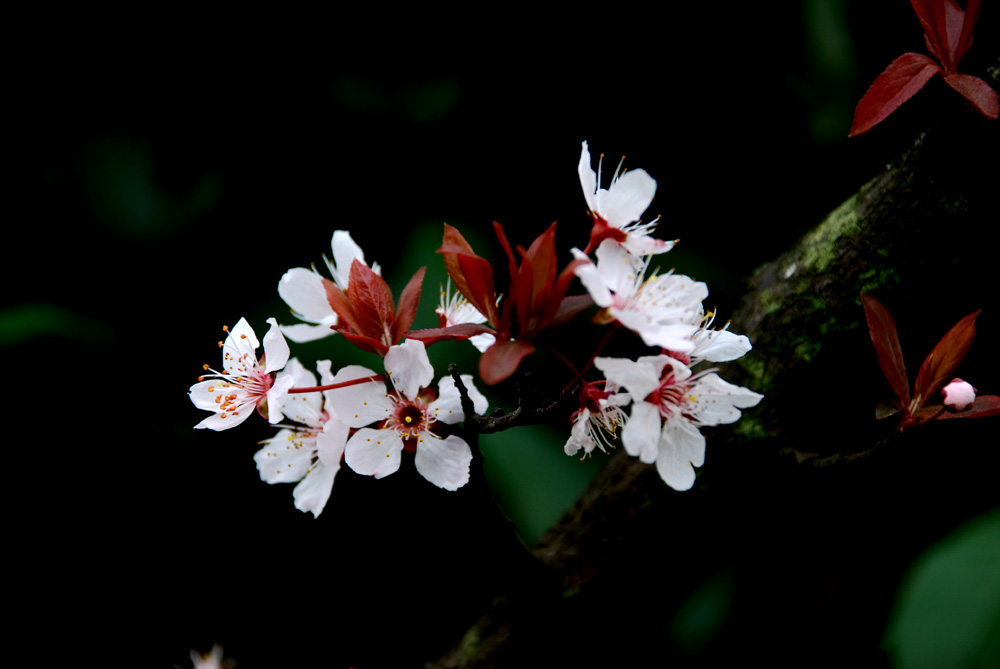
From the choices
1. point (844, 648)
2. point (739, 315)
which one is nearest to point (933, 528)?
point (844, 648)

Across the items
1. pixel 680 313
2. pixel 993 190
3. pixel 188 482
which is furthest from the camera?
pixel 188 482

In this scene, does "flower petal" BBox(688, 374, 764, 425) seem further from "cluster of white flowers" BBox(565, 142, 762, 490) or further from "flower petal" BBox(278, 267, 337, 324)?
"flower petal" BBox(278, 267, 337, 324)

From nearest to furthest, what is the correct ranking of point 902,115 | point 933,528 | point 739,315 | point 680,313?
1. point 680,313
2. point 739,315
3. point 933,528
4. point 902,115

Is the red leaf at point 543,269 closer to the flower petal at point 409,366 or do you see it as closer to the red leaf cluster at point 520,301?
the red leaf cluster at point 520,301

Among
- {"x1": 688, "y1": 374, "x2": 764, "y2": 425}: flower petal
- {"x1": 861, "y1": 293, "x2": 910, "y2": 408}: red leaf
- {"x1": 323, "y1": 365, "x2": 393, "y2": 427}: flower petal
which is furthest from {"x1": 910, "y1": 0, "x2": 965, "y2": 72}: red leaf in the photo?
{"x1": 323, "y1": 365, "x2": 393, "y2": 427}: flower petal

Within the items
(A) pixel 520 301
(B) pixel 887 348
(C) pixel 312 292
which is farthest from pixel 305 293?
(B) pixel 887 348

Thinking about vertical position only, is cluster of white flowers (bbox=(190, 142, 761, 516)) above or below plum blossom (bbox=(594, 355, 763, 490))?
above

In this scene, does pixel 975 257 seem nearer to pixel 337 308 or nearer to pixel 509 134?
pixel 337 308

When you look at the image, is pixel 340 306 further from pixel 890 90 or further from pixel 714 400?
pixel 890 90
